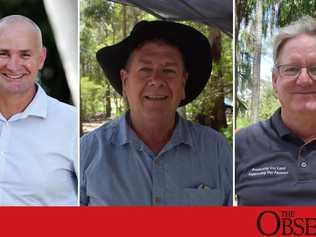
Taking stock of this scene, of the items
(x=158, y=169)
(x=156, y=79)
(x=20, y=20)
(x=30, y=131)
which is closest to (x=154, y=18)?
(x=156, y=79)

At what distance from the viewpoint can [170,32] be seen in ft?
13.0

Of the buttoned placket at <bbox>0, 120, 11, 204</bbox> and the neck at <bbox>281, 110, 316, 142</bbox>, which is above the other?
the neck at <bbox>281, 110, 316, 142</bbox>

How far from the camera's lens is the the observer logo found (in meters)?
4.02

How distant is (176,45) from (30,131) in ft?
3.56

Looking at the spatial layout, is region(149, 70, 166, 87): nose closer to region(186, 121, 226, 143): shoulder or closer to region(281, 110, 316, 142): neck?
region(186, 121, 226, 143): shoulder

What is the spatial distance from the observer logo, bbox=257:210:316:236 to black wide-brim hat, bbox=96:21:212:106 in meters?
0.91

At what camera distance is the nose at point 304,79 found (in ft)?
12.9

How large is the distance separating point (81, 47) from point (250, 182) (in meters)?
1.38

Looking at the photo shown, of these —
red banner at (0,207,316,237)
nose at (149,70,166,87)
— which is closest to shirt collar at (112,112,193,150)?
nose at (149,70,166,87)

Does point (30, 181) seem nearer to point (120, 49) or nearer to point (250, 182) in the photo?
point (120, 49)

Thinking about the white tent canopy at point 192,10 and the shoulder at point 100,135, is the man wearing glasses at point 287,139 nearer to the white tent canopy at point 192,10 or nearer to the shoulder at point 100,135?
the white tent canopy at point 192,10

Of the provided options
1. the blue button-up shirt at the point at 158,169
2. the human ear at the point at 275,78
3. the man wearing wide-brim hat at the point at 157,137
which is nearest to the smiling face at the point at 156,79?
the man wearing wide-brim hat at the point at 157,137

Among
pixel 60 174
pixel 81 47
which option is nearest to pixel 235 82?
pixel 81 47

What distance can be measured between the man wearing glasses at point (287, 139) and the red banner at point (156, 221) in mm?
100
